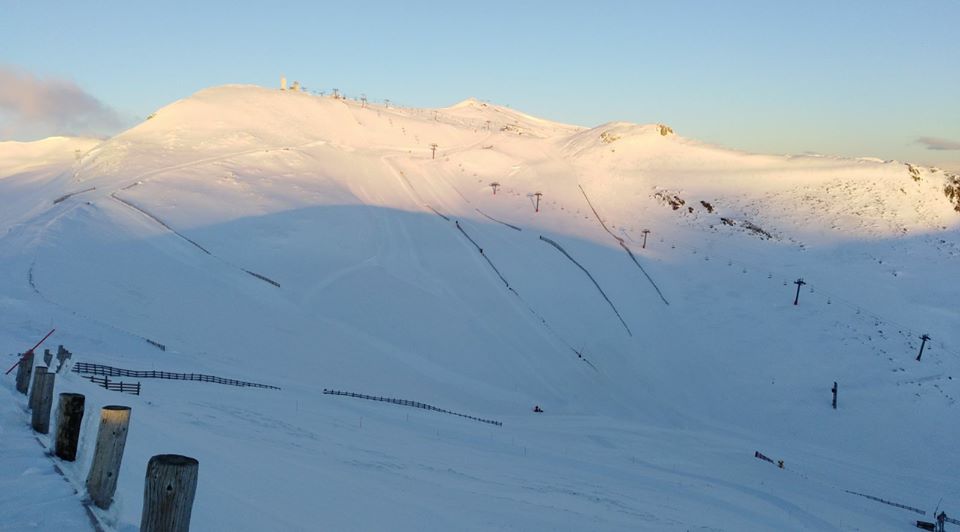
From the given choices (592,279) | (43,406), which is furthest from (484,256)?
(43,406)

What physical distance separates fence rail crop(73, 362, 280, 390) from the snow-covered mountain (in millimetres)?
1230

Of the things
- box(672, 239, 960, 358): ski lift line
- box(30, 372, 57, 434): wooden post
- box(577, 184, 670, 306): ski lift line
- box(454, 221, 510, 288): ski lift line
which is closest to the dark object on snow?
box(454, 221, 510, 288): ski lift line

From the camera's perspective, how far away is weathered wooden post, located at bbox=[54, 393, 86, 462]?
692 cm

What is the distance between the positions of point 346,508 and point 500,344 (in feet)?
95.5

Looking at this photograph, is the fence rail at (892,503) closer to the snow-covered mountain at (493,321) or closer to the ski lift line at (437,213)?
the snow-covered mountain at (493,321)

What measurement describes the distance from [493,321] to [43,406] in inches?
1310

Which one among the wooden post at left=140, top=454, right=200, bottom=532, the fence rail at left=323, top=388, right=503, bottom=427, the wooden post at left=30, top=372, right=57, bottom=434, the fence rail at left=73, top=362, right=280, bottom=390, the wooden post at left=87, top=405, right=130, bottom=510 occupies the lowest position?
the fence rail at left=323, top=388, right=503, bottom=427

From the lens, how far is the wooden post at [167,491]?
13.2ft

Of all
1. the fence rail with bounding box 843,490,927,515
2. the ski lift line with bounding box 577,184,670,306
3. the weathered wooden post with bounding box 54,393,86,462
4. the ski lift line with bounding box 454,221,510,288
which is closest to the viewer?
the weathered wooden post with bounding box 54,393,86,462

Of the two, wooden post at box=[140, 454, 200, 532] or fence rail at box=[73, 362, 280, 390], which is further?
fence rail at box=[73, 362, 280, 390]

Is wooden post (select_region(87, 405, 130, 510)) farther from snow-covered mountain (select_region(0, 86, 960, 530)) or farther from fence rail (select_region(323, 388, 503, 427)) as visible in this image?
fence rail (select_region(323, 388, 503, 427))

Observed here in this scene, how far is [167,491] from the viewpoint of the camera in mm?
4039

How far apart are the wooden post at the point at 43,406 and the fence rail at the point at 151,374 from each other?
1179 centimetres

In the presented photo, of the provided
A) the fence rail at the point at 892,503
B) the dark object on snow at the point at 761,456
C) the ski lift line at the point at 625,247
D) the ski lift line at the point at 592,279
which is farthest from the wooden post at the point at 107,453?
the ski lift line at the point at 625,247
